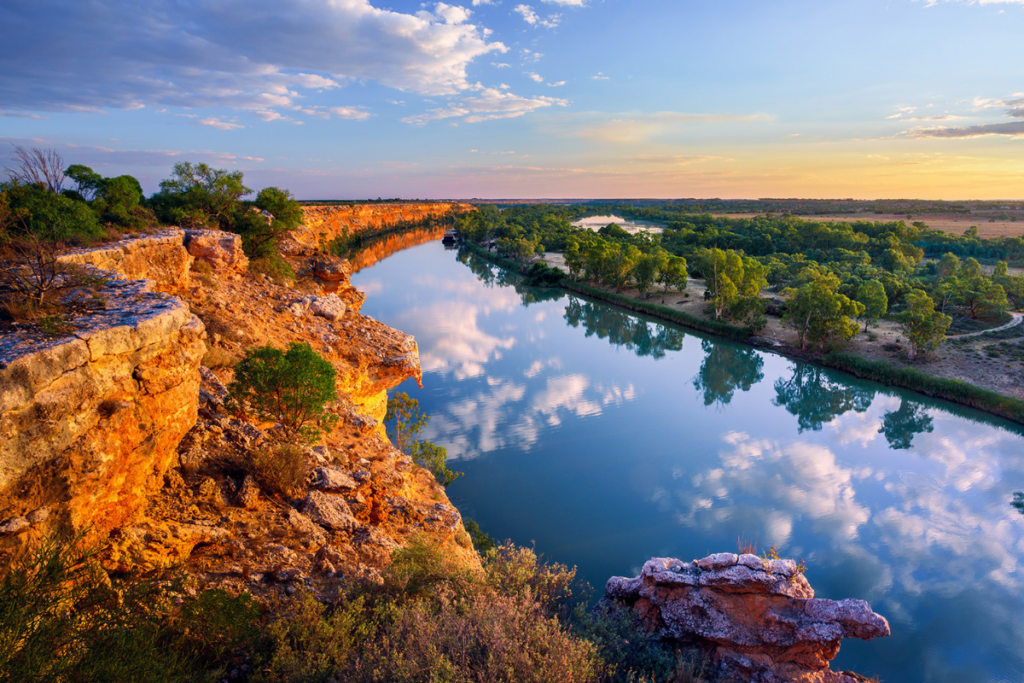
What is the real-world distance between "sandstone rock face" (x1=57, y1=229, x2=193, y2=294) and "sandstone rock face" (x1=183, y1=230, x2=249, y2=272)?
778 mm

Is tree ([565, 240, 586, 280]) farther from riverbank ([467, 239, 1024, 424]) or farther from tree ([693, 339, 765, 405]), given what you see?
tree ([693, 339, 765, 405])

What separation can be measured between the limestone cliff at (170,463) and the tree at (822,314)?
25210 mm

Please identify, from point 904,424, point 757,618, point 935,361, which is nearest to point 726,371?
point 904,424

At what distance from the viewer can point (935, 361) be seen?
85.0ft

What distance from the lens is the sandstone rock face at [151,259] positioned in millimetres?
10523

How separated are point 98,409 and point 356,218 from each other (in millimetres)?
90432

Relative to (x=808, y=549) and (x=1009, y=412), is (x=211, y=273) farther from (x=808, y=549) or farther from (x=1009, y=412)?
(x=1009, y=412)

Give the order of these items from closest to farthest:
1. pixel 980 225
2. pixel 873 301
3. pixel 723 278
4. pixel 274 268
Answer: pixel 274 268 < pixel 873 301 < pixel 723 278 < pixel 980 225

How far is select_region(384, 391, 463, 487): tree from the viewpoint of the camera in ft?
48.9

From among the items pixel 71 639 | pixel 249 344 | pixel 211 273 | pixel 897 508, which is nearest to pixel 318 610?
pixel 71 639

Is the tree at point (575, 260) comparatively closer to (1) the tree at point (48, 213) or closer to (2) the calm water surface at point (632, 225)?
(1) the tree at point (48, 213)

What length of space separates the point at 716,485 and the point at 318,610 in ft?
45.6

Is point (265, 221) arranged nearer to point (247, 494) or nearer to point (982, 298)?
point (247, 494)

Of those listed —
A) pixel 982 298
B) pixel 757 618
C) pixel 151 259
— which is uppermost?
pixel 151 259
